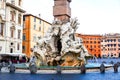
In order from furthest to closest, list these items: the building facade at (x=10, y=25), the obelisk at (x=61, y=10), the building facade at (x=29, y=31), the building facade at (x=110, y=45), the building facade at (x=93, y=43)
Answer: the building facade at (x=93, y=43) < the building facade at (x=110, y=45) < the building facade at (x=29, y=31) < the building facade at (x=10, y=25) < the obelisk at (x=61, y=10)

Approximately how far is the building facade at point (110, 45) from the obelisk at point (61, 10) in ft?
312

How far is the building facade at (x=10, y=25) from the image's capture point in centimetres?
4531

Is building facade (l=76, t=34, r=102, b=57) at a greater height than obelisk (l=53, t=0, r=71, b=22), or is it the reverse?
obelisk (l=53, t=0, r=71, b=22)

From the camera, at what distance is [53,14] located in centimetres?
2723

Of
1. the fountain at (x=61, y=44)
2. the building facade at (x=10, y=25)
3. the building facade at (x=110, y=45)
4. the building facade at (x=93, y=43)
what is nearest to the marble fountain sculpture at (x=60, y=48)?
the fountain at (x=61, y=44)

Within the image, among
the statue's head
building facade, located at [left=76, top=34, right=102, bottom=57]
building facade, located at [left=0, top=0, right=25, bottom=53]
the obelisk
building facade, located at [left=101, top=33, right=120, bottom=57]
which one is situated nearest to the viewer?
the statue's head

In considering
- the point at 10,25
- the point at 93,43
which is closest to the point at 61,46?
the point at 10,25

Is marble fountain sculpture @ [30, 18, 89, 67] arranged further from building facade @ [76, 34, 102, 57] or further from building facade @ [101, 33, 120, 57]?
building facade @ [76, 34, 102, 57]

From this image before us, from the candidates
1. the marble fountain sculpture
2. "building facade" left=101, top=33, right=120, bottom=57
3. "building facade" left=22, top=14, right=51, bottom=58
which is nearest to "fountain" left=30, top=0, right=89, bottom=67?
the marble fountain sculpture

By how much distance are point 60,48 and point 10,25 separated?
74.5 ft

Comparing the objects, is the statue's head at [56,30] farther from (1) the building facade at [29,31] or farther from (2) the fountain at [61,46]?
(1) the building facade at [29,31]

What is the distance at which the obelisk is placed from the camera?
88.2ft

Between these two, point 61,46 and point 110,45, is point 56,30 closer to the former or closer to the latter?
point 61,46

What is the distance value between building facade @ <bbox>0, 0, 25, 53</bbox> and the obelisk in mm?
19796
